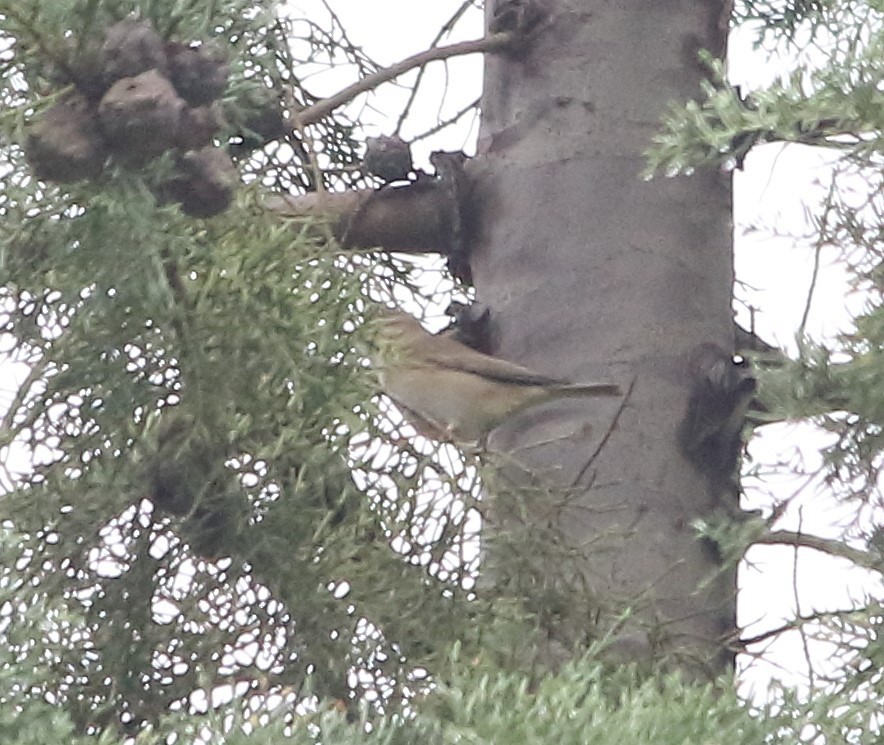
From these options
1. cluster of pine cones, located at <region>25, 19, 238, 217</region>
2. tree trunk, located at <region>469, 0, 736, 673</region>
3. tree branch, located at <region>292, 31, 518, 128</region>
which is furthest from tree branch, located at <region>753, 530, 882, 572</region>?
cluster of pine cones, located at <region>25, 19, 238, 217</region>

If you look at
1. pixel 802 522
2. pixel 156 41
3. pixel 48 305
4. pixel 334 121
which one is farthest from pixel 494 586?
pixel 334 121

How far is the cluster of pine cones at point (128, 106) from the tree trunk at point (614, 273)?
693mm

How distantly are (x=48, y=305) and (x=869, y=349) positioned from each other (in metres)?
0.68

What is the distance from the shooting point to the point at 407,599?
5.10ft

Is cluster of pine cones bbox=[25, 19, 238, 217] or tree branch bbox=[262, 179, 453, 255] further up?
tree branch bbox=[262, 179, 453, 255]

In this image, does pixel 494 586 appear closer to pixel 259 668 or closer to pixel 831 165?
pixel 259 668

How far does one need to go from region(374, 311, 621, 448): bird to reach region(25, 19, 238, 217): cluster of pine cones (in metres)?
0.52

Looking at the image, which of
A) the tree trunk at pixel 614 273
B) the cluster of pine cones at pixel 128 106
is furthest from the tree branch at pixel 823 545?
the cluster of pine cones at pixel 128 106

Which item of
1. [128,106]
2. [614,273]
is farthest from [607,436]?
[128,106]

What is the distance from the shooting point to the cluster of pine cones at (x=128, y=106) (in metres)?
1.19

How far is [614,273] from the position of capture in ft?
6.59

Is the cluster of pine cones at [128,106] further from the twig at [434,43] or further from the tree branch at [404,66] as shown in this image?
the twig at [434,43]

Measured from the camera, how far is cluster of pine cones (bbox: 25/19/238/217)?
1186 millimetres

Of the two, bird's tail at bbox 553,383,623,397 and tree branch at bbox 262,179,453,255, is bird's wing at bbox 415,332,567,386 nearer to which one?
bird's tail at bbox 553,383,623,397
